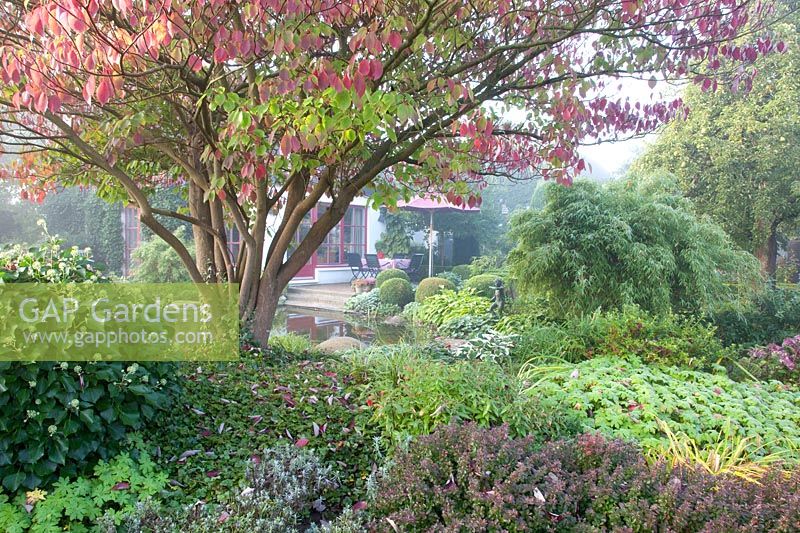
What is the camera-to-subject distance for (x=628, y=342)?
3.88m

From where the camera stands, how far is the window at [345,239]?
1473 cm

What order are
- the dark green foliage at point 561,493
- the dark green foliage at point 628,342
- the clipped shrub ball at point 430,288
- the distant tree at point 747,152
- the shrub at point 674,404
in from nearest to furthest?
the dark green foliage at point 561,493, the shrub at point 674,404, the dark green foliage at point 628,342, the distant tree at point 747,152, the clipped shrub ball at point 430,288

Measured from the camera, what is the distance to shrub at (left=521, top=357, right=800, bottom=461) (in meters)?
2.49

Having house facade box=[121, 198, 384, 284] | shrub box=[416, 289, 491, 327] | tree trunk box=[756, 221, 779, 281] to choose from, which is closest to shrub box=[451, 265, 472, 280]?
house facade box=[121, 198, 384, 284]

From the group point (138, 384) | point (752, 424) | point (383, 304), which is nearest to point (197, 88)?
point (138, 384)

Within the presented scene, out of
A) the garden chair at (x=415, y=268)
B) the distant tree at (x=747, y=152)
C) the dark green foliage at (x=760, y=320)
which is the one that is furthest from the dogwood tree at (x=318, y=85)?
the garden chair at (x=415, y=268)

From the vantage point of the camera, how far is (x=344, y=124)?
8.37 ft

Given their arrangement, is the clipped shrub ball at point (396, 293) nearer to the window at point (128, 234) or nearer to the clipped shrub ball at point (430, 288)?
the clipped shrub ball at point (430, 288)

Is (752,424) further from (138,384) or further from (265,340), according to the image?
(265,340)

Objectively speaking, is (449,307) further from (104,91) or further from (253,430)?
(104,91)

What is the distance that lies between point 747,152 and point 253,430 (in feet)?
32.0

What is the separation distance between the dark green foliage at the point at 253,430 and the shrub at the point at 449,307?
444 cm

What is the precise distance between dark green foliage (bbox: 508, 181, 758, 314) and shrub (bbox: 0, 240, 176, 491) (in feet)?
13.0

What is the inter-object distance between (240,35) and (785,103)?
9.73 meters
